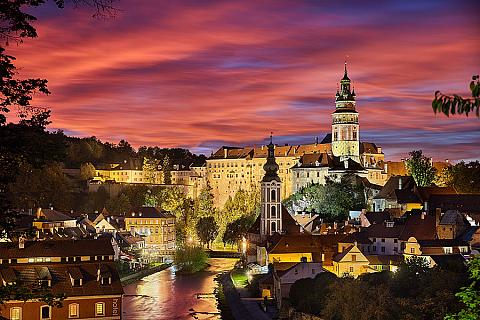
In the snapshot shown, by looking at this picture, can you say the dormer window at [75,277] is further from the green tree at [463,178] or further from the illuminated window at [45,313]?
the green tree at [463,178]

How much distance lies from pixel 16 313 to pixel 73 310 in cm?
175

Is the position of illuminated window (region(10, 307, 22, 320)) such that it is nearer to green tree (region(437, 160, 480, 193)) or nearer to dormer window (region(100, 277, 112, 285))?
dormer window (region(100, 277, 112, 285))

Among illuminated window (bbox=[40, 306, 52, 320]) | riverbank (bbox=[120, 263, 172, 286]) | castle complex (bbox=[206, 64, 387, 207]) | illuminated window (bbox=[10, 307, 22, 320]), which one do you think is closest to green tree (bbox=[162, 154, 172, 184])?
castle complex (bbox=[206, 64, 387, 207])

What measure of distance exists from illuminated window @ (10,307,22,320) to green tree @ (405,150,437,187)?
40.2m

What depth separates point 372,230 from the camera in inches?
1447

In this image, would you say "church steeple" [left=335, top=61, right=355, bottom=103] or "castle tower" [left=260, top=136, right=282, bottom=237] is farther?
"church steeple" [left=335, top=61, right=355, bottom=103]

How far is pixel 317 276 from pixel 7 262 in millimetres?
11633

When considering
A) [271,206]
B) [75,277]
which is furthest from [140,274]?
[75,277]

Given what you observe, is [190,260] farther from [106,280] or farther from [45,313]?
[45,313]

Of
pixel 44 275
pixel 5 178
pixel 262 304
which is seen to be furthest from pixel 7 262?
pixel 5 178

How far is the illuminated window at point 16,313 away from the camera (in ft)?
73.5

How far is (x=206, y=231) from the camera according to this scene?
208 ft

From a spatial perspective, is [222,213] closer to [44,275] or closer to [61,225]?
[61,225]

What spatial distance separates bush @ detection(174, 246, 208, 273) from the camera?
46.5 m
